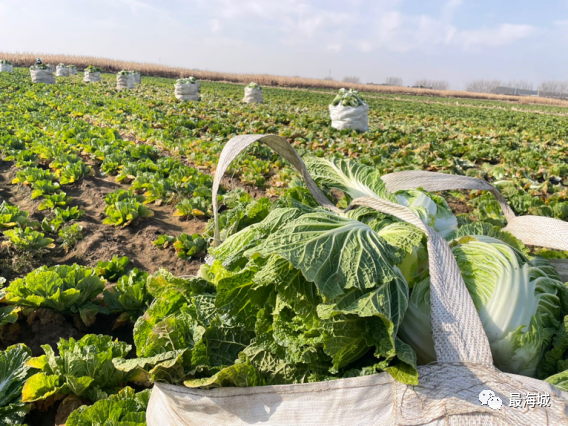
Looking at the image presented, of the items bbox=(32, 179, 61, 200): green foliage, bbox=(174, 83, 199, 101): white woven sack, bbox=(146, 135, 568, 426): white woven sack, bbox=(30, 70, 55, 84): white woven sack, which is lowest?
bbox=(32, 179, 61, 200): green foliage

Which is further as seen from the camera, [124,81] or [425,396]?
[124,81]

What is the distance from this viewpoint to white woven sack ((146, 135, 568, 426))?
1237 millimetres

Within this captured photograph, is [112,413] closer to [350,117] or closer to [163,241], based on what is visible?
[163,241]

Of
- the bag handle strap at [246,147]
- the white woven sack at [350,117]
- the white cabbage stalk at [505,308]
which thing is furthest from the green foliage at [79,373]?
the white woven sack at [350,117]

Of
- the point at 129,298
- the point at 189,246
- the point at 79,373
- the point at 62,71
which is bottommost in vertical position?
the point at 79,373

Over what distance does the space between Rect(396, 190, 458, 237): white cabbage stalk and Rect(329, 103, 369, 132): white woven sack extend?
33.0ft

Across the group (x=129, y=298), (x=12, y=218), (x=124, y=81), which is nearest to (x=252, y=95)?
(x=124, y=81)

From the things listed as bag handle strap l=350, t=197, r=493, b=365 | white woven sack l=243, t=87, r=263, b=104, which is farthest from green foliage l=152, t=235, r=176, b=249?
white woven sack l=243, t=87, r=263, b=104

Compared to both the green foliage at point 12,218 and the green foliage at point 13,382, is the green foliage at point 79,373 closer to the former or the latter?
the green foliage at point 13,382

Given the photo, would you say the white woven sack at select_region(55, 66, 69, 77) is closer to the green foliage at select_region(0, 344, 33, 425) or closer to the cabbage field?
the cabbage field

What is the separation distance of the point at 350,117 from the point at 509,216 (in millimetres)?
10270

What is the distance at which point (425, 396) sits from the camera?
4.25 feet

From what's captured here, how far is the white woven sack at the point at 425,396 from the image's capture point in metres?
1.24

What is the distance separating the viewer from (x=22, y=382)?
254cm
